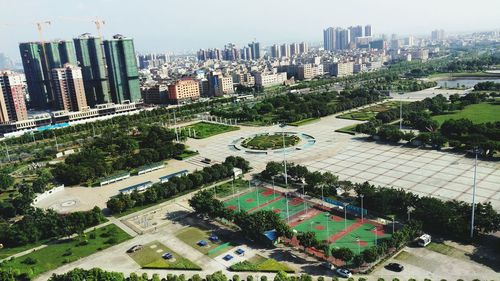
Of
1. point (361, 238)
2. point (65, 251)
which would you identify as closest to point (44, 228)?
point (65, 251)

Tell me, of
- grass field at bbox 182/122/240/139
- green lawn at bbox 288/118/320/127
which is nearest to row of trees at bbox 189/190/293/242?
grass field at bbox 182/122/240/139

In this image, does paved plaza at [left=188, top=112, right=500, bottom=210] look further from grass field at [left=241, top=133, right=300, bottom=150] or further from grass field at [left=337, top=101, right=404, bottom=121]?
grass field at [left=337, top=101, right=404, bottom=121]

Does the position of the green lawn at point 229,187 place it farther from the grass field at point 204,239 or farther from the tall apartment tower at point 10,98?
the tall apartment tower at point 10,98

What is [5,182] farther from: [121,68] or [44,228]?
[121,68]

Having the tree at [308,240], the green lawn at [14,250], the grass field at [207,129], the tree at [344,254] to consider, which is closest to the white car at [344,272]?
the tree at [344,254]

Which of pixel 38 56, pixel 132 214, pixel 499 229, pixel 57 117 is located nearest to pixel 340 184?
pixel 499 229
